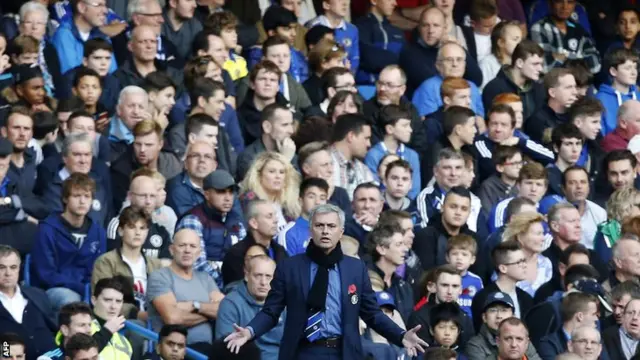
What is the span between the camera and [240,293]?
14188 mm

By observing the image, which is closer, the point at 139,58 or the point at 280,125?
the point at 280,125

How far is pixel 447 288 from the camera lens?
586 inches

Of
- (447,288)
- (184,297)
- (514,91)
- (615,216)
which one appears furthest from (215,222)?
(514,91)

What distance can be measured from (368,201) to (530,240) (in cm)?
130

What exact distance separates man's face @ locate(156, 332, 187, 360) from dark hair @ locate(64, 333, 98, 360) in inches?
27.3

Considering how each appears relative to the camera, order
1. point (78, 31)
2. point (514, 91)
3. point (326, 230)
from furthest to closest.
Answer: point (514, 91) < point (78, 31) < point (326, 230)

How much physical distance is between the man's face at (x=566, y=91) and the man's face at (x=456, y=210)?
116 inches

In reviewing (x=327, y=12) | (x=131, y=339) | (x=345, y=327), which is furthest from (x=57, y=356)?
(x=327, y=12)

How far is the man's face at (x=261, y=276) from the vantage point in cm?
1409

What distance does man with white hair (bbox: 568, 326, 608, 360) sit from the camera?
47.4 feet

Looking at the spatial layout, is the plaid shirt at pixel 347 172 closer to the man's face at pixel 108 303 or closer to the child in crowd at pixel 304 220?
the child in crowd at pixel 304 220

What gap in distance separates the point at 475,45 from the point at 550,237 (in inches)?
146

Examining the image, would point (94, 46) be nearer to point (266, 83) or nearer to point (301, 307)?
point (266, 83)

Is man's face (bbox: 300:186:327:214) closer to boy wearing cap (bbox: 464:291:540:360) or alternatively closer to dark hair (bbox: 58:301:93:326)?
boy wearing cap (bbox: 464:291:540:360)
